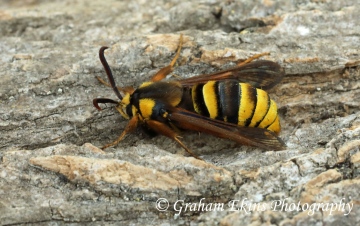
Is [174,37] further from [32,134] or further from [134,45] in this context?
[32,134]

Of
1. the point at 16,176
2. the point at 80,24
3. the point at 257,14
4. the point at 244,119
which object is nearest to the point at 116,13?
the point at 80,24

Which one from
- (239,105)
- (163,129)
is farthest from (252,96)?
(163,129)

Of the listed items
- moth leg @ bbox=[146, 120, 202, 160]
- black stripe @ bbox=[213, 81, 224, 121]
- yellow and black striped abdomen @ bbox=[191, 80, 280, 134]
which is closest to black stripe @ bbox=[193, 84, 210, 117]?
yellow and black striped abdomen @ bbox=[191, 80, 280, 134]

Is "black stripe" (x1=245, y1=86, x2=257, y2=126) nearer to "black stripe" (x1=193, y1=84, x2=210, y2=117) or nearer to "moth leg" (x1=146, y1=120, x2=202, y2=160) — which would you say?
"black stripe" (x1=193, y1=84, x2=210, y2=117)

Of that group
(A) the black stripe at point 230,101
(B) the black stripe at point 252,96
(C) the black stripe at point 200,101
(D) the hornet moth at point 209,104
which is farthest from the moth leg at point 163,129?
(B) the black stripe at point 252,96

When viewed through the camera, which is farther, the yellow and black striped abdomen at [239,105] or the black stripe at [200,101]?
the black stripe at [200,101]

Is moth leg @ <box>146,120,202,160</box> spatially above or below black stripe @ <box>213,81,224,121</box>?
below

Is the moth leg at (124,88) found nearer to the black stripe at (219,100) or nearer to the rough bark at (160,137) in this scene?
the rough bark at (160,137)
